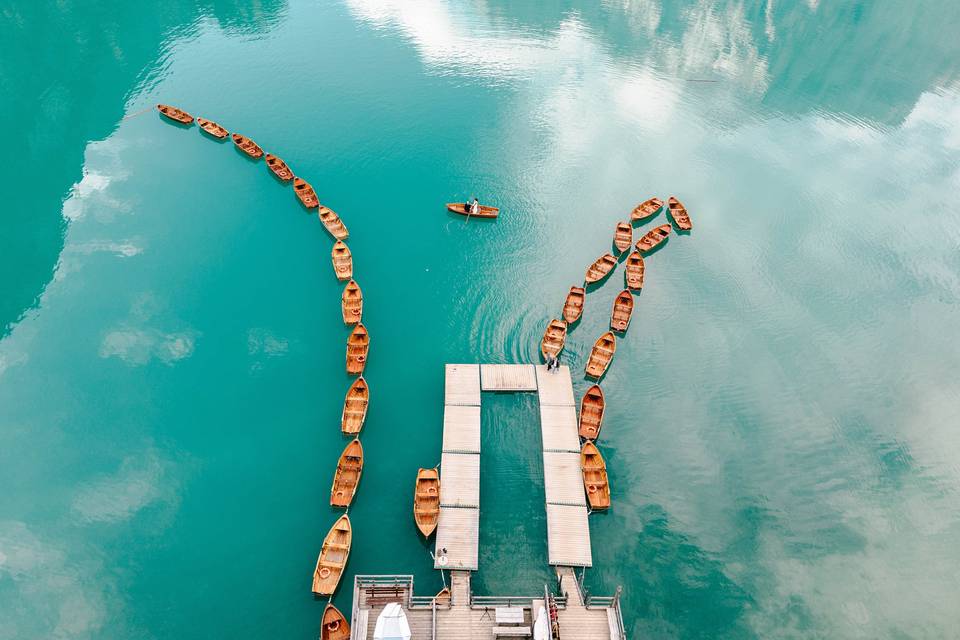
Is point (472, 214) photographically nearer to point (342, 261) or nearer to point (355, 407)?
point (342, 261)

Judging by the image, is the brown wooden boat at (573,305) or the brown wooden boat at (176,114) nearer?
the brown wooden boat at (573,305)

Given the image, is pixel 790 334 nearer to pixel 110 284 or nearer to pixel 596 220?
pixel 596 220

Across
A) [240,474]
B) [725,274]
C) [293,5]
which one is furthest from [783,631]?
[293,5]

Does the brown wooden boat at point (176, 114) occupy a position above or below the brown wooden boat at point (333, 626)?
above

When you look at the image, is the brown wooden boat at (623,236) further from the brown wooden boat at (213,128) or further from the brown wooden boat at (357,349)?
A: the brown wooden boat at (213,128)

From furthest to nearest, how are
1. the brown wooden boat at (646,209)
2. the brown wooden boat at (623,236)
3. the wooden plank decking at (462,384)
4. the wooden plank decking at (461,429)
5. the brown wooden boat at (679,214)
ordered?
the brown wooden boat at (646,209), the brown wooden boat at (679,214), the brown wooden boat at (623,236), the wooden plank decking at (462,384), the wooden plank decking at (461,429)

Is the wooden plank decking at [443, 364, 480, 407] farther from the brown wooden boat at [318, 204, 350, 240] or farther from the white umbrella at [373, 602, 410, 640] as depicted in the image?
the brown wooden boat at [318, 204, 350, 240]

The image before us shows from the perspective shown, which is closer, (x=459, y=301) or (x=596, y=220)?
(x=459, y=301)

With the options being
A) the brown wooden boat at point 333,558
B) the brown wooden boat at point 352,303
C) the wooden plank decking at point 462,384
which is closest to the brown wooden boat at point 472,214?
the brown wooden boat at point 352,303
